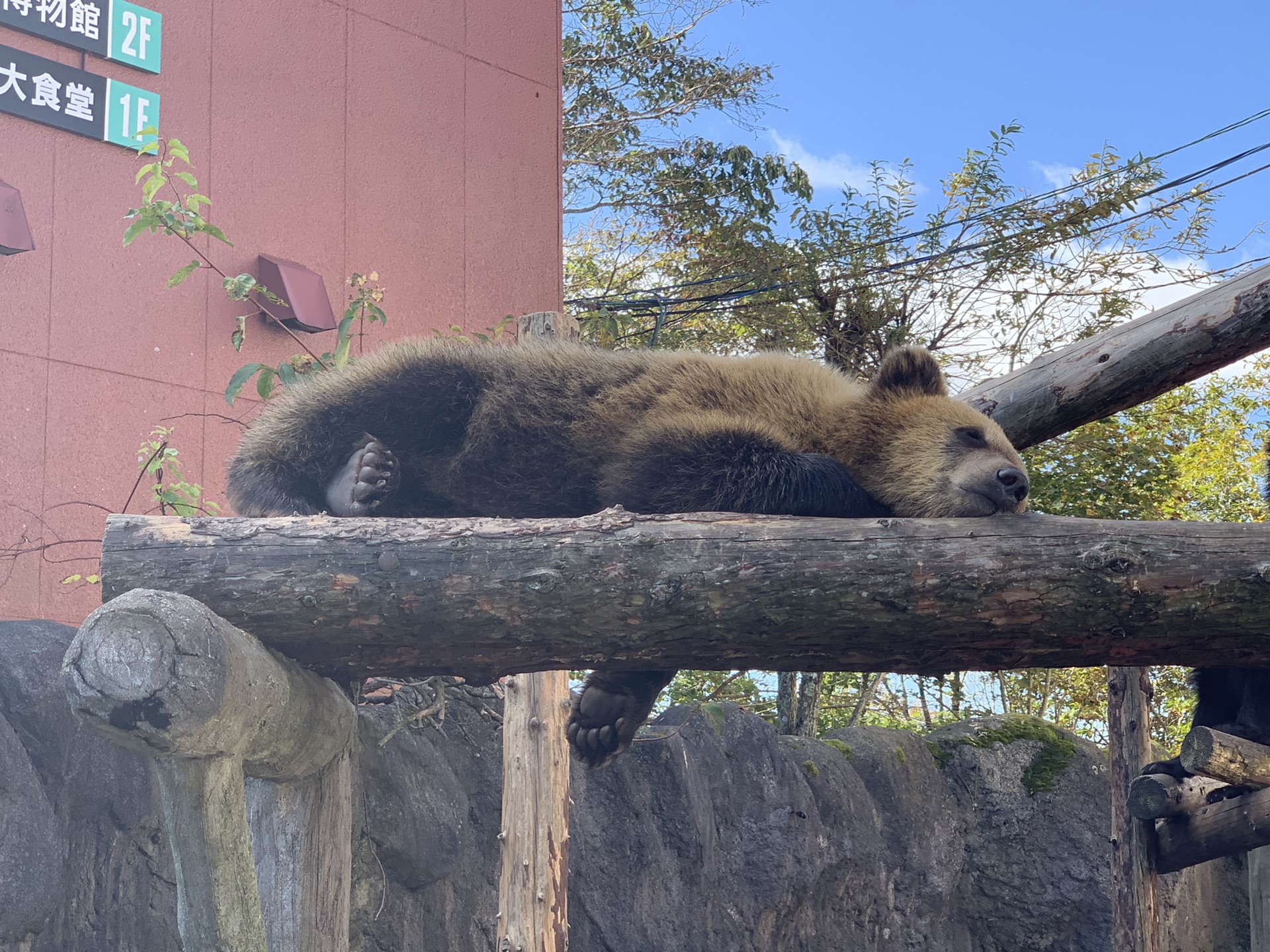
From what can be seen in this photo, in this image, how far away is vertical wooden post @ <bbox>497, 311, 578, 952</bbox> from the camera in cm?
480

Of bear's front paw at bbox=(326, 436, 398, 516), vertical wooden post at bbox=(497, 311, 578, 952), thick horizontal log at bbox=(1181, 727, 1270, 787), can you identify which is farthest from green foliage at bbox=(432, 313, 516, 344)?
thick horizontal log at bbox=(1181, 727, 1270, 787)

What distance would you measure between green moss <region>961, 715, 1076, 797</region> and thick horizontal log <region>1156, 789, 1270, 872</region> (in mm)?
1625

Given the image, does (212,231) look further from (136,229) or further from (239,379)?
(239,379)

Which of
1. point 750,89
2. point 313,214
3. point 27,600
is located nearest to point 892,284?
point 750,89

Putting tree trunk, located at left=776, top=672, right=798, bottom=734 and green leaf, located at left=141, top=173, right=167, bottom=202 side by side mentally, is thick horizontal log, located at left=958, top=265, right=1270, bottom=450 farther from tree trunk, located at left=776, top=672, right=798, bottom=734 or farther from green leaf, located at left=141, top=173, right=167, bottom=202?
tree trunk, located at left=776, top=672, right=798, bottom=734

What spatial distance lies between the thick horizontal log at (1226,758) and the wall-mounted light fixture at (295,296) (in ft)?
15.8

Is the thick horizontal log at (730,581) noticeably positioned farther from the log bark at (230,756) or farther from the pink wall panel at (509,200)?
the pink wall panel at (509,200)

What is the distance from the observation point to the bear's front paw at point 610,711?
3432 mm

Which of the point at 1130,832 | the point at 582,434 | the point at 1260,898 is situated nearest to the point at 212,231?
the point at 582,434

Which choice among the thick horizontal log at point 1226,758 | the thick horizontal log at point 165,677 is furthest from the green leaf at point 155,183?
the thick horizontal log at point 1226,758

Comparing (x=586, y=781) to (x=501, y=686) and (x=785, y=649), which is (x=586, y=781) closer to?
(x=501, y=686)

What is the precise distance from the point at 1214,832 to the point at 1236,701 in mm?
681

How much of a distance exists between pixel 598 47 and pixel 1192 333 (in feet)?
33.4

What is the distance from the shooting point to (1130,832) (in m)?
5.98
